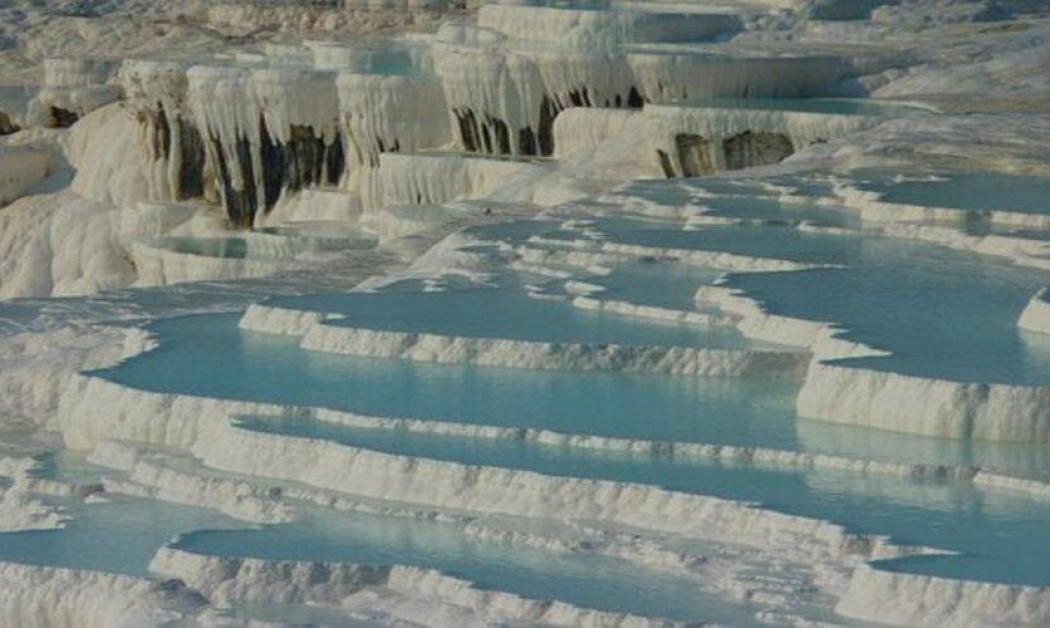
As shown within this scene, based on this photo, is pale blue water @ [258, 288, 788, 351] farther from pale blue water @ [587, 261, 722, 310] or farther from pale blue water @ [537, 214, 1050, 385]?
pale blue water @ [537, 214, 1050, 385]

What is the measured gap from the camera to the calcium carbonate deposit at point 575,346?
10422mm

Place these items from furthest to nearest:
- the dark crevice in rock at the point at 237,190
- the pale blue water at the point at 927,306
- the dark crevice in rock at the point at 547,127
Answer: the dark crevice in rock at the point at 237,190 → the dark crevice in rock at the point at 547,127 → the pale blue water at the point at 927,306

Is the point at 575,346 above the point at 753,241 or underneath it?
above

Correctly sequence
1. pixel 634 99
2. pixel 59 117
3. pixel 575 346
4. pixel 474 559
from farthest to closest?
pixel 59 117
pixel 634 99
pixel 575 346
pixel 474 559

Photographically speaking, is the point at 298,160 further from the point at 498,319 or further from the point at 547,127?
the point at 498,319

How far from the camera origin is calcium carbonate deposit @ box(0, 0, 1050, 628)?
34.2 ft

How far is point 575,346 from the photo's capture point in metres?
13.3

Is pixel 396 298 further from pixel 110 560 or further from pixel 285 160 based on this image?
pixel 285 160

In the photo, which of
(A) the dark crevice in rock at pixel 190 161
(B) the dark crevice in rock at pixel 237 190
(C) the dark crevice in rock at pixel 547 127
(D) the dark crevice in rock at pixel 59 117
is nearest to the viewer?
(C) the dark crevice in rock at pixel 547 127

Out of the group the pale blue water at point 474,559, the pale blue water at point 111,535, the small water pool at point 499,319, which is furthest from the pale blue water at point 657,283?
the pale blue water at point 474,559

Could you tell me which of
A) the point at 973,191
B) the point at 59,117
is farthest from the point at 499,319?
the point at 59,117

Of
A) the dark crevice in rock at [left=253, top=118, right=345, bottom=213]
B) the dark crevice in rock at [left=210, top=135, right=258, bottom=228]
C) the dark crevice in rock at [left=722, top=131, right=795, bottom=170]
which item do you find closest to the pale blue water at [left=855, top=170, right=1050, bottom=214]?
the dark crevice in rock at [left=722, top=131, right=795, bottom=170]

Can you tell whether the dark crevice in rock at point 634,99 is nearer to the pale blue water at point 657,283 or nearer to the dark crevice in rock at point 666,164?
the dark crevice in rock at point 666,164

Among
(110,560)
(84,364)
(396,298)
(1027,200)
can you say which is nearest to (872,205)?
(1027,200)
